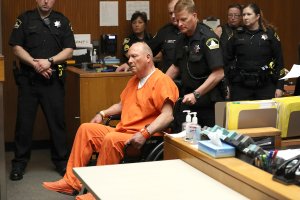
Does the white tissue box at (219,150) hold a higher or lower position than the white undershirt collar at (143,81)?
lower

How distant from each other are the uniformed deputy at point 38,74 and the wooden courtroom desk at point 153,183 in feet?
8.00

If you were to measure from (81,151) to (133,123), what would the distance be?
1.35ft

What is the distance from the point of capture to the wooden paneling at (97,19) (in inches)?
227

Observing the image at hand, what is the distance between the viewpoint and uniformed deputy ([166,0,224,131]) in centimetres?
379


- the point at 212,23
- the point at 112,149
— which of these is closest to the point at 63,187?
the point at 112,149

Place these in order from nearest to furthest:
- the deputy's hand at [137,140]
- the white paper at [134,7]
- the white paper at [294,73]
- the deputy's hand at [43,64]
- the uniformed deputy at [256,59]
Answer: the white paper at [294,73]
the deputy's hand at [137,140]
the deputy's hand at [43,64]
the uniformed deputy at [256,59]
the white paper at [134,7]

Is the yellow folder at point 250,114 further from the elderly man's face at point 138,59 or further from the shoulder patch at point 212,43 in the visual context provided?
the elderly man's face at point 138,59

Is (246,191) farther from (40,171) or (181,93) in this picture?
(40,171)

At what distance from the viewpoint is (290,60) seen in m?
6.96

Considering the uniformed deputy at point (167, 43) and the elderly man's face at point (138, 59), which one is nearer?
the elderly man's face at point (138, 59)

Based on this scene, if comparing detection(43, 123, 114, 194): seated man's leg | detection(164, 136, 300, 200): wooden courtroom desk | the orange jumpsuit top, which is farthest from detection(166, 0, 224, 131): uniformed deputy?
detection(164, 136, 300, 200): wooden courtroom desk

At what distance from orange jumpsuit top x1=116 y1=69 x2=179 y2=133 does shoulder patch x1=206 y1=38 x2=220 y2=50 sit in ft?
1.27

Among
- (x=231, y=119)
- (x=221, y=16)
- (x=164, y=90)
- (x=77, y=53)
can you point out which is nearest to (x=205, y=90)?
(x=164, y=90)

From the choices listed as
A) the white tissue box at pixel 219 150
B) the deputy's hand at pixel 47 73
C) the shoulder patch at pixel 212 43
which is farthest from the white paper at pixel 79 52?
the white tissue box at pixel 219 150
